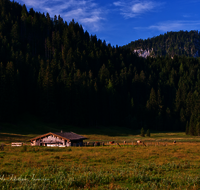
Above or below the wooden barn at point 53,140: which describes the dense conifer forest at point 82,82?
above

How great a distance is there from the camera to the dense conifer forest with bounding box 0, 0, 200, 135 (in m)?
98.4

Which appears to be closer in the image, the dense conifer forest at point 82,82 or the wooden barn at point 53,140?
the wooden barn at point 53,140

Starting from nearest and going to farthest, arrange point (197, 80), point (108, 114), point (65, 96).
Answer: point (65, 96) → point (108, 114) → point (197, 80)

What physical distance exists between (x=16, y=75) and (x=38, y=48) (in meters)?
69.9

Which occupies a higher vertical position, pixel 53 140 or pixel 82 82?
pixel 82 82

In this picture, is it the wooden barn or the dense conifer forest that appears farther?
the dense conifer forest

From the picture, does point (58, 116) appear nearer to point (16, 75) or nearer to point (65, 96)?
point (65, 96)

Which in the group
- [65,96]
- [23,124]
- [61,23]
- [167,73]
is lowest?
[23,124]

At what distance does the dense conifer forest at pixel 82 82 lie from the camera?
98.4 meters

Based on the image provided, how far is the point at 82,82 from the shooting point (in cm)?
11856

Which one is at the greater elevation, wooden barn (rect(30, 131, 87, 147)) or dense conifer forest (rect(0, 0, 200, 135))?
dense conifer forest (rect(0, 0, 200, 135))

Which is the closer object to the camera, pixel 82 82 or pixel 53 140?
pixel 53 140

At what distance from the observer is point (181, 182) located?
56.5 ft

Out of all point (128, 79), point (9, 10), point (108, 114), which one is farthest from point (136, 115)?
point (9, 10)
